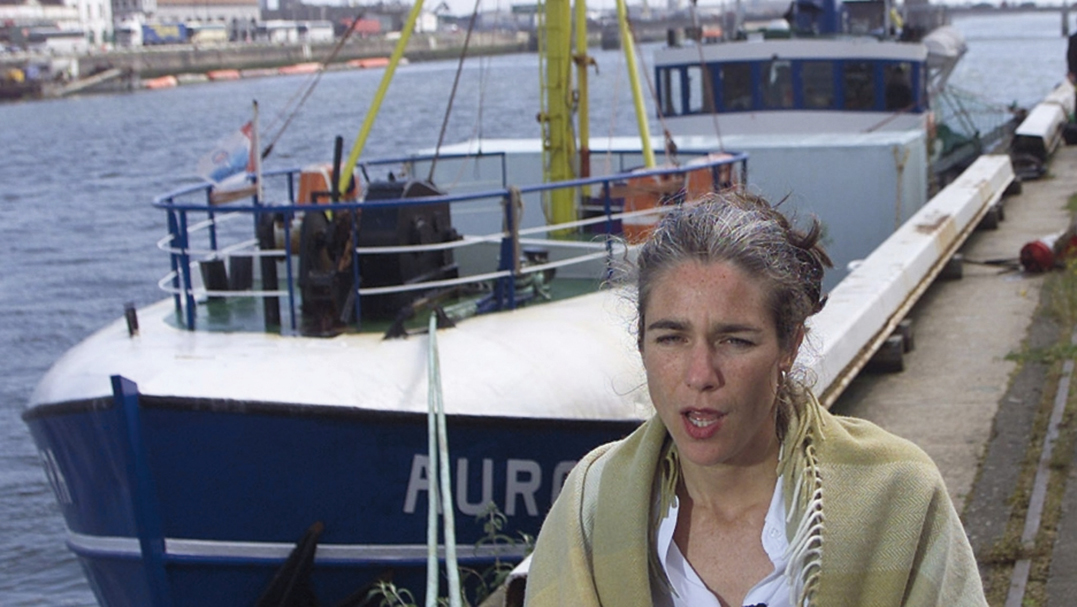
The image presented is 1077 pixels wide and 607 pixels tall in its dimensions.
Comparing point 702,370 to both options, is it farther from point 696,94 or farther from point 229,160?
point 696,94

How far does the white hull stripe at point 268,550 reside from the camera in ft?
20.9

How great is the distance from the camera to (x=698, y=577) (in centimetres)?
208

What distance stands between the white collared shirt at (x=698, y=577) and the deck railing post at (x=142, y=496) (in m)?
4.45

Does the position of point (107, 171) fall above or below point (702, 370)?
below

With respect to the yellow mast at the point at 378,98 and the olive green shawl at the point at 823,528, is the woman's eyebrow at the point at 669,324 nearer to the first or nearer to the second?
the olive green shawl at the point at 823,528

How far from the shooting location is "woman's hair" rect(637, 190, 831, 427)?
2.05 m

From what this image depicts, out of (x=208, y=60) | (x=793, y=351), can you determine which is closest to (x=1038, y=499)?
(x=793, y=351)

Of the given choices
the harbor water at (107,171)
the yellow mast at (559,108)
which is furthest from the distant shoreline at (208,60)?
the yellow mast at (559,108)

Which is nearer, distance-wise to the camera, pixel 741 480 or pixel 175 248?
pixel 741 480

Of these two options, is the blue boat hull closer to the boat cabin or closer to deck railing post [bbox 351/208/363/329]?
deck railing post [bbox 351/208/363/329]

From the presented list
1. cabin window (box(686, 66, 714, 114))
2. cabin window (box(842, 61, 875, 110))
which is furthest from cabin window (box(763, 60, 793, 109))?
cabin window (box(686, 66, 714, 114))

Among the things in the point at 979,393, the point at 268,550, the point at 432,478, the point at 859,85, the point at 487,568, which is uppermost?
the point at 859,85

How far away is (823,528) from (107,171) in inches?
1440

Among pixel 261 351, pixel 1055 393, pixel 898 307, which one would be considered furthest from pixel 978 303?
pixel 261 351
